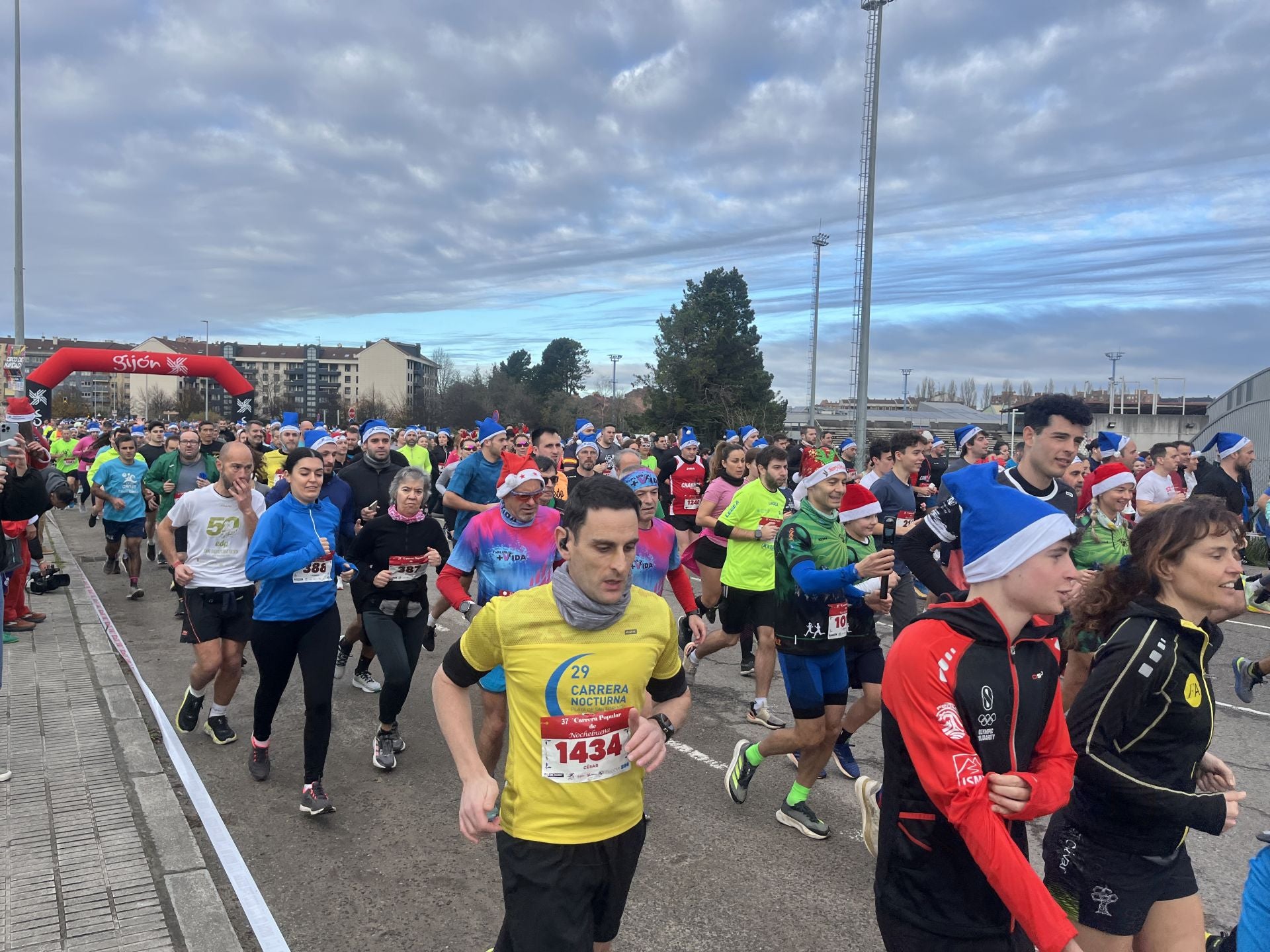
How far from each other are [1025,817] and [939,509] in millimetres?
2545

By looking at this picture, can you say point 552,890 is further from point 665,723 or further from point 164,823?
point 164,823

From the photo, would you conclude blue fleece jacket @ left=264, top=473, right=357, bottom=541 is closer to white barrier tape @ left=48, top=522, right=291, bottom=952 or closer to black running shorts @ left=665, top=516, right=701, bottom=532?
white barrier tape @ left=48, top=522, right=291, bottom=952

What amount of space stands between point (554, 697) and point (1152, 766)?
1.80 m

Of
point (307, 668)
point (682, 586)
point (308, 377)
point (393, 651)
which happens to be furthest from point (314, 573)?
point (308, 377)

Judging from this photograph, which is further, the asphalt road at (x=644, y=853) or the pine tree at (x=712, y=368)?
the pine tree at (x=712, y=368)

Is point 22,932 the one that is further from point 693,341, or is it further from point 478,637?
point 693,341

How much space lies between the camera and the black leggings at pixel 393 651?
18.4 ft

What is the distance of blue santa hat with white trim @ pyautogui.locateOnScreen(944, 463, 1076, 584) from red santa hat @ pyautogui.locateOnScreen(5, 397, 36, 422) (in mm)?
5698

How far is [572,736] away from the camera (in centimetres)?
256

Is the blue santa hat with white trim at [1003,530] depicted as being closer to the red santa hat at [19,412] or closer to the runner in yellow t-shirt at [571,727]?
the runner in yellow t-shirt at [571,727]

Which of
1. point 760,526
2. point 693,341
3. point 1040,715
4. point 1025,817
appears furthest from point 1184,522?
point 693,341

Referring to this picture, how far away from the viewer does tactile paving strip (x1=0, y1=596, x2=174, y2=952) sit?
3.65 m

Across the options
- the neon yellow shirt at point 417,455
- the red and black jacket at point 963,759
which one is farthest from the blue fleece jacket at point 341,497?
the neon yellow shirt at point 417,455

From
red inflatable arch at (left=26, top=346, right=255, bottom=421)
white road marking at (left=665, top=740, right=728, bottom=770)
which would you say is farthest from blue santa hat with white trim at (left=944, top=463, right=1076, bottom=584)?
red inflatable arch at (left=26, top=346, right=255, bottom=421)
